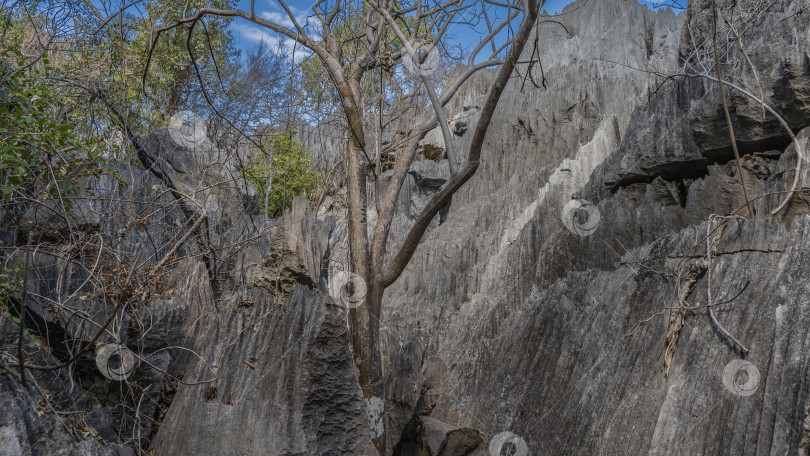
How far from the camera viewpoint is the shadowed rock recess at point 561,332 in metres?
3.81

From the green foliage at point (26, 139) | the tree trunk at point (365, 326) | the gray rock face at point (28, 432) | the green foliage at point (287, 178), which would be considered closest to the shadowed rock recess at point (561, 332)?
the gray rock face at point (28, 432)

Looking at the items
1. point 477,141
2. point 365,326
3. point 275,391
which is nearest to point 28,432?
point 275,391

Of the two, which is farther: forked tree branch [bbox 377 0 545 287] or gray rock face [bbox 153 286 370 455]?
forked tree branch [bbox 377 0 545 287]

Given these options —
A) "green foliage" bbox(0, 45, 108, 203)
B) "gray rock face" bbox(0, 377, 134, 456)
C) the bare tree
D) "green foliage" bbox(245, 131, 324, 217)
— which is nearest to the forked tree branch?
the bare tree

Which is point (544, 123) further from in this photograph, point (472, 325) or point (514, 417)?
point (514, 417)

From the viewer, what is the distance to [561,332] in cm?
580

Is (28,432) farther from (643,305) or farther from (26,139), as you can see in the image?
(643,305)

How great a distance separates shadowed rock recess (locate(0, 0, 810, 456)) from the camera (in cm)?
381

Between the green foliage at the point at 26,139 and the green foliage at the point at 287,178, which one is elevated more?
the green foliage at the point at 287,178

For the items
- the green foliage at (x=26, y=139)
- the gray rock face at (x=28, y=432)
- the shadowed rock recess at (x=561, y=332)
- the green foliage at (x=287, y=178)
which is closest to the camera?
the gray rock face at (x=28, y=432)

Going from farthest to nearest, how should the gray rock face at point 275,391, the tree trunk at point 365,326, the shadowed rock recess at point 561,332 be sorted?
the tree trunk at point 365,326 < the gray rock face at point 275,391 < the shadowed rock recess at point 561,332

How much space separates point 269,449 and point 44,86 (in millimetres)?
3020

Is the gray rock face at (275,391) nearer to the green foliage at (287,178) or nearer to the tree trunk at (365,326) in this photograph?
the tree trunk at (365,326)

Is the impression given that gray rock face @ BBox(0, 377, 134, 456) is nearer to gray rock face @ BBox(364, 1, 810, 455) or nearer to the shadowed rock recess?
the shadowed rock recess
